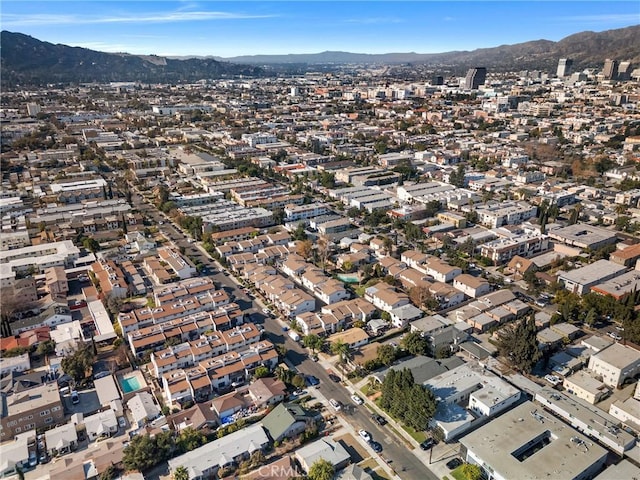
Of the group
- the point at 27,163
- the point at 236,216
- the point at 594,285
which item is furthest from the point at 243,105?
the point at 594,285

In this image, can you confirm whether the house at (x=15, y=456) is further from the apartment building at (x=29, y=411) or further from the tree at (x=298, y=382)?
the tree at (x=298, y=382)

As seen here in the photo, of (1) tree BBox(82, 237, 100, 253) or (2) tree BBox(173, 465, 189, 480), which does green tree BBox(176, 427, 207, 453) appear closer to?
(2) tree BBox(173, 465, 189, 480)

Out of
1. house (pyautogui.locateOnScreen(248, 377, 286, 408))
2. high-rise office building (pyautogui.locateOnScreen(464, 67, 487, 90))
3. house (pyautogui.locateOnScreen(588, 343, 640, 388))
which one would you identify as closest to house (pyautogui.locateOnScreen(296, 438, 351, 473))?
house (pyautogui.locateOnScreen(248, 377, 286, 408))

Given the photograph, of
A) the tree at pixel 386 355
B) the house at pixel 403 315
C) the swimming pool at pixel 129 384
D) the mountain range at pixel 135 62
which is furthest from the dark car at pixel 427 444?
the mountain range at pixel 135 62

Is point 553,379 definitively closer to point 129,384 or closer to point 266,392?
point 266,392

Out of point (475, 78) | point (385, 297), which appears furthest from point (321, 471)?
point (475, 78)

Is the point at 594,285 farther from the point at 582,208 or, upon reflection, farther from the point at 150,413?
the point at 150,413
